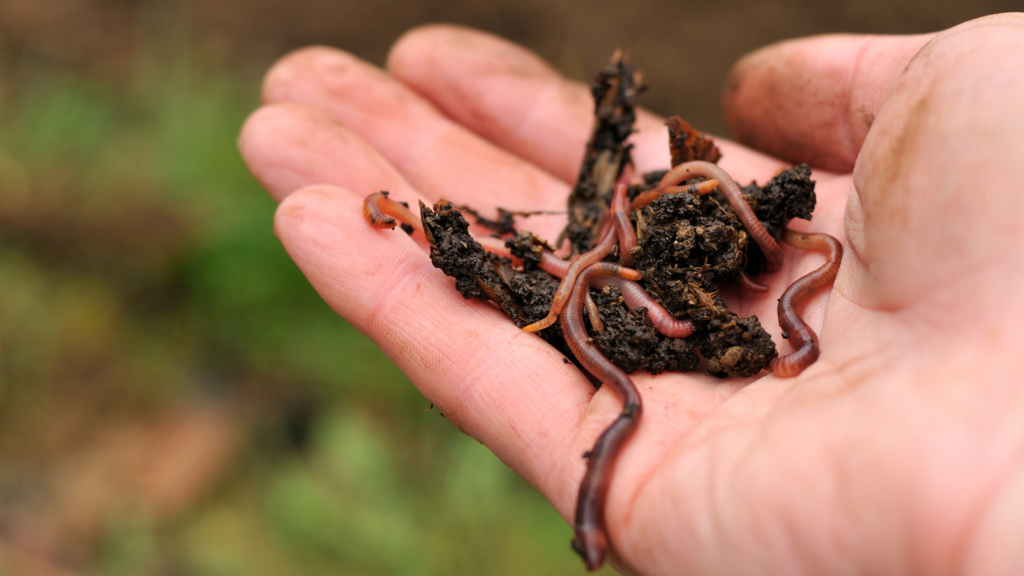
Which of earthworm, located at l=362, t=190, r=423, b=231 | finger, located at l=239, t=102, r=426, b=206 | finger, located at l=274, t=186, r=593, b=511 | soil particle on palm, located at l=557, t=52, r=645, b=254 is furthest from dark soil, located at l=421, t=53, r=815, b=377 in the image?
finger, located at l=239, t=102, r=426, b=206

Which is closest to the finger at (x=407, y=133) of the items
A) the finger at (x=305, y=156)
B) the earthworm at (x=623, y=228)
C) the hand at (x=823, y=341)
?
the hand at (x=823, y=341)

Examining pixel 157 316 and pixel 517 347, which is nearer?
pixel 517 347

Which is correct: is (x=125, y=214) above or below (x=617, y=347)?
below

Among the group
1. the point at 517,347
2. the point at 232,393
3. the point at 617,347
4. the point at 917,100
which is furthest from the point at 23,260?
the point at 917,100

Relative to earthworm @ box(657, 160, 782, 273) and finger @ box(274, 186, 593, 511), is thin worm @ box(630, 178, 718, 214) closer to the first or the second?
A: earthworm @ box(657, 160, 782, 273)

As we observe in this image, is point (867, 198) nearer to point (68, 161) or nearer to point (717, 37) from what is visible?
point (717, 37)

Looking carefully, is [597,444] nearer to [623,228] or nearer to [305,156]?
[623,228]
